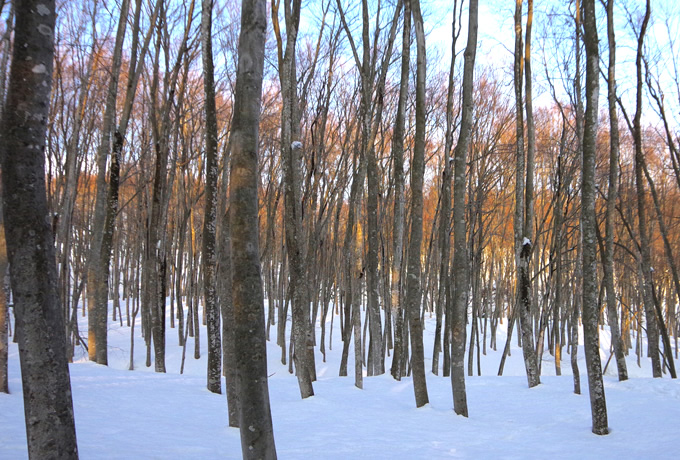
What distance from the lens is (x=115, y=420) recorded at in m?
5.04

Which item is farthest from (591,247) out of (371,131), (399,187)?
(371,131)

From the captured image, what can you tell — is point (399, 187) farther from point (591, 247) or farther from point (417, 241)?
point (591, 247)

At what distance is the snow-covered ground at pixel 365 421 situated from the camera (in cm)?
446

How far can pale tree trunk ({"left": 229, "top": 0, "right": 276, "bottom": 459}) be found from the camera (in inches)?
126

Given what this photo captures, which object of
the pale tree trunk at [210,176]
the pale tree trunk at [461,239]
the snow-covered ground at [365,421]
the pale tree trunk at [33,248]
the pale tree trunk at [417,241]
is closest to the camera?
the pale tree trunk at [33,248]

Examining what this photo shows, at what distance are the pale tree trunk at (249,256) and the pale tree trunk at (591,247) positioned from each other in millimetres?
4383

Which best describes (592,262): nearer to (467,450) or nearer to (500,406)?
(467,450)

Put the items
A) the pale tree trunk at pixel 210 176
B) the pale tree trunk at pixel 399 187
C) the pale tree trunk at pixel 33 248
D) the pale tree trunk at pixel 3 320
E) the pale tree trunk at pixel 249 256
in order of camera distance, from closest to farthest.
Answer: the pale tree trunk at pixel 33 248 → the pale tree trunk at pixel 249 256 → the pale tree trunk at pixel 3 320 → the pale tree trunk at pixel 210 176 → the pale tree trunk at pixel 399 187

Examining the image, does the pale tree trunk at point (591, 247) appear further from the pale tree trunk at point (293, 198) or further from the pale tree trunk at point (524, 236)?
the pale tree trunk at point (293, 198)

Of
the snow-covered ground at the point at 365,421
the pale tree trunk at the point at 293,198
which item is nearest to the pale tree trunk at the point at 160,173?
the snow-covered ground at the point at 365,421

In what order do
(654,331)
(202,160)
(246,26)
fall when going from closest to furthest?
(246,26) < (654,331) < (202,160)

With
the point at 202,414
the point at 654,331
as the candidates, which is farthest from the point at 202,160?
the point at 654,331

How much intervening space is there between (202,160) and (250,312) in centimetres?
1139

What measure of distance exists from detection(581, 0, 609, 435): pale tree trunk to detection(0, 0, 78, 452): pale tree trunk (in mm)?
5621
